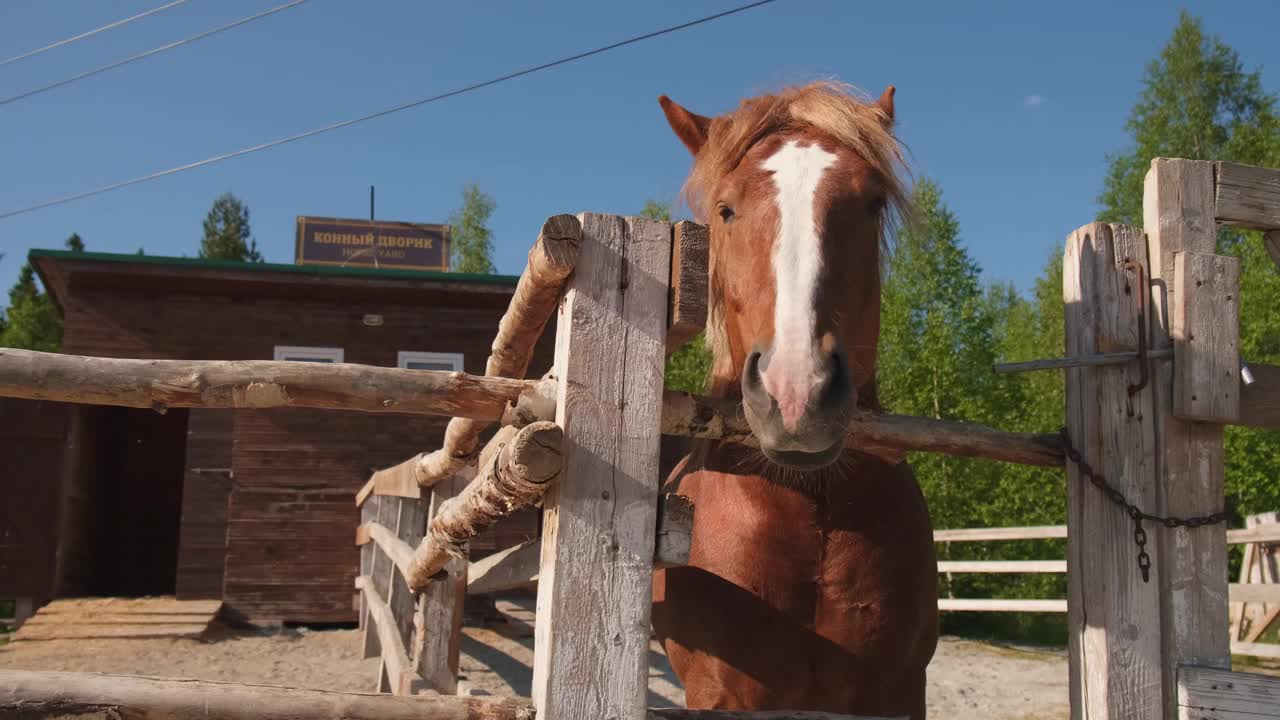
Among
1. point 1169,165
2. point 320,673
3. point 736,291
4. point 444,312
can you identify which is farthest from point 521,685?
point 1169,165

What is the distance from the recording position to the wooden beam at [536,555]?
1.65 metres

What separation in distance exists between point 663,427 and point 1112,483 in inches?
44.0

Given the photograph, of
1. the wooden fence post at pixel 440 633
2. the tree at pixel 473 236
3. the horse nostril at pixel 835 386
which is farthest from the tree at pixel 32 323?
the horse nostril at pixel 835 386

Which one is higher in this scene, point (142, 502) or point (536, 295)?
point (536, 295)

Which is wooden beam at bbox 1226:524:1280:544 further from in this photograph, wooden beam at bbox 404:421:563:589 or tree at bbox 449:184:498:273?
tree at bbox 449:184:498:273

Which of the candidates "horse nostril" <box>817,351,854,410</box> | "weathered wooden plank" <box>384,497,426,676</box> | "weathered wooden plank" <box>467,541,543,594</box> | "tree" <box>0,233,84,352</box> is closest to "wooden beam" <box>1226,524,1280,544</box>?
"weathered wooden plank" <box>384,497,426,676</box>

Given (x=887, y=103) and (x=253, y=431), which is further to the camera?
(x=253, y=431)

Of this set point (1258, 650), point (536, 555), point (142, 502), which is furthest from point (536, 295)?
point (142, 502)

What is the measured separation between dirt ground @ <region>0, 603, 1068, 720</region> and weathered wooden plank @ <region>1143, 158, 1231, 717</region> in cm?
476

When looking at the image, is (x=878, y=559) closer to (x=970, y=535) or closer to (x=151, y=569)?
(x=970, y=535)

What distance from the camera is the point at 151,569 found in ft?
53.1

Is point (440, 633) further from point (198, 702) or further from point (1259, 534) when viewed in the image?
point (1259, 534)

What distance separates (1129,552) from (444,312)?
993 centimetres

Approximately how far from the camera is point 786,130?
99.2 inches
